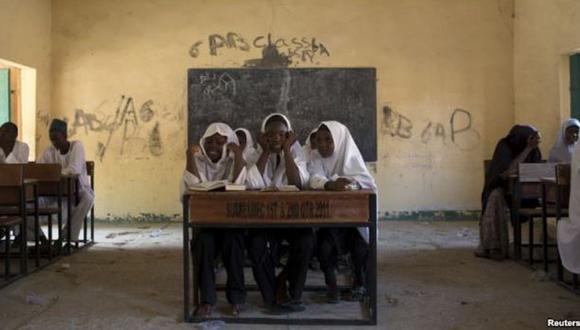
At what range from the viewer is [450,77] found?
8.11 m

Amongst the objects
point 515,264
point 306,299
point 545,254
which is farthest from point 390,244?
point 306,299

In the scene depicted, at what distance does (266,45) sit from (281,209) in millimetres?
5305

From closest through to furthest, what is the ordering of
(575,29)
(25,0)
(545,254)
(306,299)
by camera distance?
1. (306,299)
2. (545,254)
3. (575,29)
4. (25,0)

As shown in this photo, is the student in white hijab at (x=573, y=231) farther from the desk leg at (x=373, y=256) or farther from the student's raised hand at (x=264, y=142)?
the student's raised hand at (x=264, y=142)

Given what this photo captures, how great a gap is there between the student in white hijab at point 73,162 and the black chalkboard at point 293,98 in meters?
2.33

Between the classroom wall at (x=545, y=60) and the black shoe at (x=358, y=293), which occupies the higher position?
the classroom wall at (x=545, y=60)

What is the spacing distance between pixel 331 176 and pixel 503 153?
2361 mm

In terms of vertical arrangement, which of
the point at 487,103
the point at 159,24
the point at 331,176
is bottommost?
the point at 331,176

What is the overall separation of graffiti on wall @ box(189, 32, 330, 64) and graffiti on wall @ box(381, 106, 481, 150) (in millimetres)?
1341

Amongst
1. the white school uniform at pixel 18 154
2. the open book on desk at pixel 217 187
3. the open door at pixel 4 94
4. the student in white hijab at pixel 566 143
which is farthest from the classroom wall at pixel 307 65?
the open book on desk at pixel 217 187

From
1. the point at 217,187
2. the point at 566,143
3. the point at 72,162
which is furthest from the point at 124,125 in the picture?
the point at 566,143

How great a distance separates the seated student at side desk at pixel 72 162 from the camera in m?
5.92

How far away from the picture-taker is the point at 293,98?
8016 millimetres

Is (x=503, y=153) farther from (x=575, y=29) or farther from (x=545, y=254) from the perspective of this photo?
(x=575, y=29)
